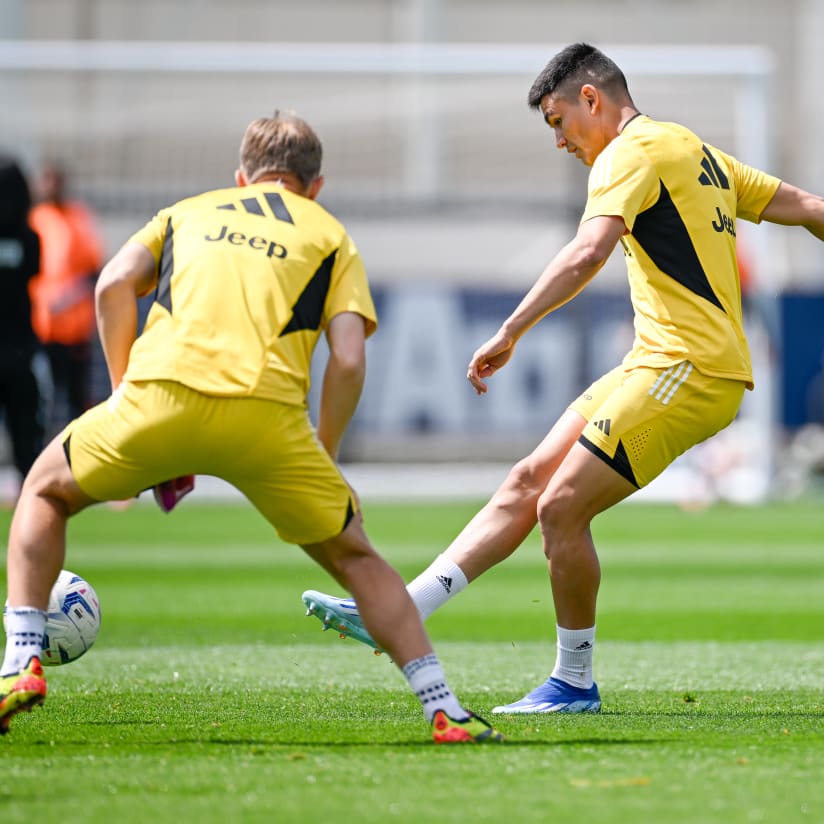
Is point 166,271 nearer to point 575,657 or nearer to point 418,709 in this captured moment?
point 418,709

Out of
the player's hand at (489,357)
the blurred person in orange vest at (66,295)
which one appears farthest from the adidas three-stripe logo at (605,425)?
the blurred person in orange vest at (66,295)

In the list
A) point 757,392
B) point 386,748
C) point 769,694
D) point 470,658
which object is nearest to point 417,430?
point 757,392

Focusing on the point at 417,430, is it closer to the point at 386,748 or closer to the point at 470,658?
the point at 470,658

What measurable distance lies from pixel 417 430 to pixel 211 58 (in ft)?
16.3

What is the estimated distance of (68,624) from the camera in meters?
5.37

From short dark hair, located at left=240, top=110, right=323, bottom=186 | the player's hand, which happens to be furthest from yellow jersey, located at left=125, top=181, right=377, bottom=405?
the player's hand

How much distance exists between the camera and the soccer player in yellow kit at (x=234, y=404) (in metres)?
4.28

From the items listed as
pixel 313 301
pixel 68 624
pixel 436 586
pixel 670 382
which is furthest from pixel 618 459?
pixel 68 624

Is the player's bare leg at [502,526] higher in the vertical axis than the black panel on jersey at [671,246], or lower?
lower

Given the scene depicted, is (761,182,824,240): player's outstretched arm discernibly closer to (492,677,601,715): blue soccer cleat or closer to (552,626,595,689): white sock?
(552,626,595,689): white sock

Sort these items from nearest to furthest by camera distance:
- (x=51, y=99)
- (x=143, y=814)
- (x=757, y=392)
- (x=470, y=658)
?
(x=143, y=814)
(x=470, y=658)
(x=757, y=392)
(x=51, y=99)

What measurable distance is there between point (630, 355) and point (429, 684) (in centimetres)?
158

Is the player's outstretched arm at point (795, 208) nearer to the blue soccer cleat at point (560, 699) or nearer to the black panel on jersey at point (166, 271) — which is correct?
the blue soccer cleat at point (560, 699)

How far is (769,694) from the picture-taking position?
19.2ft
